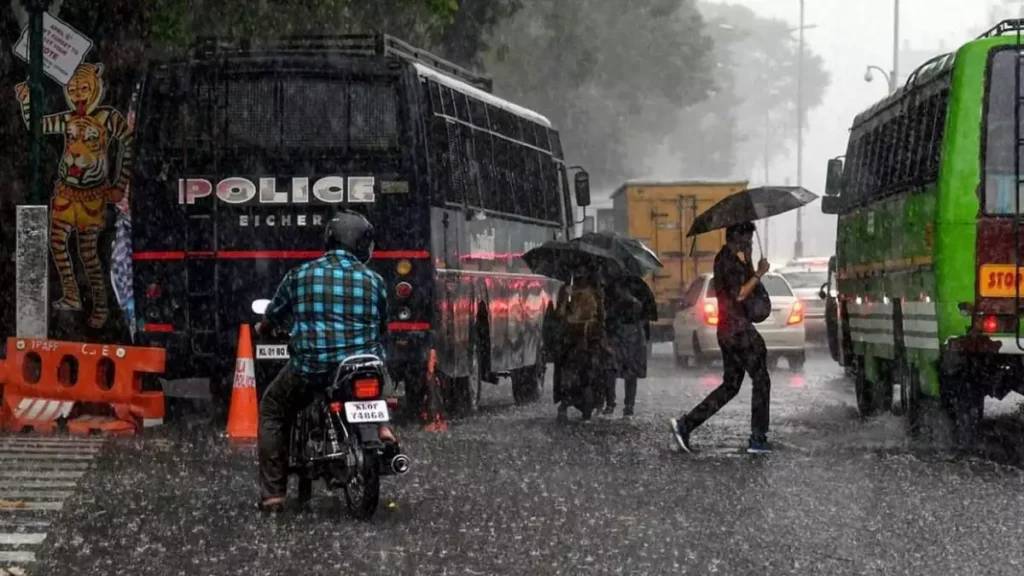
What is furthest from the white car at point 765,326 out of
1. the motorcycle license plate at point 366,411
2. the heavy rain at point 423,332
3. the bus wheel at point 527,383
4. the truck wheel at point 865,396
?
the motorcycle license plate at point 366,411

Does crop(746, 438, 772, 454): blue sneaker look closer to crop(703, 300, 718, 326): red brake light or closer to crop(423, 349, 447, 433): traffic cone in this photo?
crop(423, 349, 447, 433): traffic cone

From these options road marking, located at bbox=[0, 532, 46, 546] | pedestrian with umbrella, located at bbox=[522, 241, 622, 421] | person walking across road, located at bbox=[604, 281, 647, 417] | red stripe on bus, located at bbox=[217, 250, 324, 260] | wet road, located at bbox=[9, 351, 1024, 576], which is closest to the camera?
wet road, located at bbox=[9, 351, 1024, 576]

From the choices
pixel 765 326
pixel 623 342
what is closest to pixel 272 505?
pixel 623 342

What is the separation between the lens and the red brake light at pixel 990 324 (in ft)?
45.2

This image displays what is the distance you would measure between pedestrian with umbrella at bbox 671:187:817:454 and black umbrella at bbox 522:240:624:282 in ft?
10.9

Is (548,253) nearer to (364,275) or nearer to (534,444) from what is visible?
(534,444)

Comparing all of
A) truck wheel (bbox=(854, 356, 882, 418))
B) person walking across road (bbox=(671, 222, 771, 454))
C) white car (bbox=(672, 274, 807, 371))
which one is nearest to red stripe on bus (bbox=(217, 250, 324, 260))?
person walking across road (bbox=(671, 222, 771, 454))

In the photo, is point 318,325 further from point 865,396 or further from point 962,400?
point 865,396

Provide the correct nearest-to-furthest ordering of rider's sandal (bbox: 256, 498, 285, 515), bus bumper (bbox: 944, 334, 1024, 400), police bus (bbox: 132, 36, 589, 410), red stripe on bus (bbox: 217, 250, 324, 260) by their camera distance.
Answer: rider's sandal (bbox: 256, 498, 285, 515) < bus bumper (bbox: 944, 334, 1024, 400) < police bus (bbox: 132, 36, 589, 410) < red stripe on bus (bbox: 217, 250, 324, 260)

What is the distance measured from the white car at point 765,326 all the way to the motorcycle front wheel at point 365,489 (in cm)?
1811

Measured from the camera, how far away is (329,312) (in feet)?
34.5

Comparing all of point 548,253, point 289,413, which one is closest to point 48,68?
point 548,253

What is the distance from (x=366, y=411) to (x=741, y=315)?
4.97 metres

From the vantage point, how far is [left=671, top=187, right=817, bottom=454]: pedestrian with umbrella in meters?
14.5
